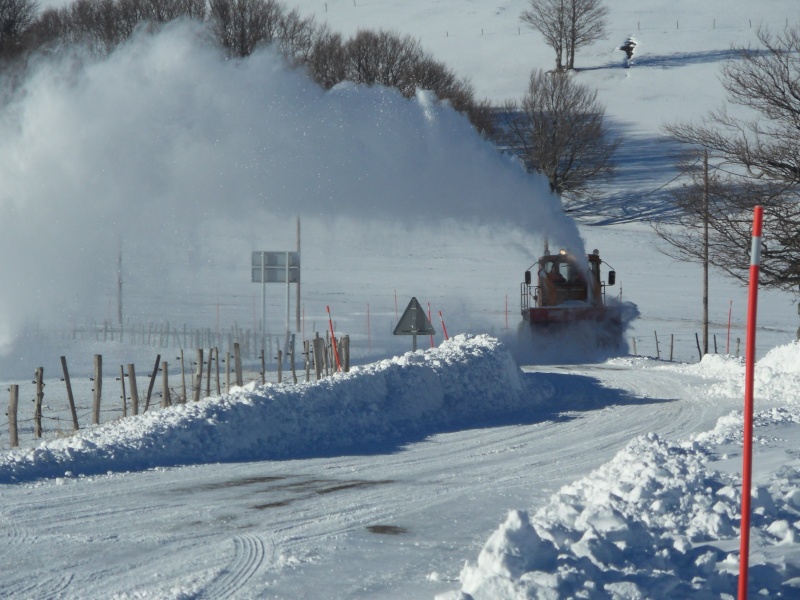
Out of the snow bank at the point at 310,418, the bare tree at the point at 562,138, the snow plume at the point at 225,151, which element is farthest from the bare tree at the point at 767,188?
the bare tree at the point at 562,138

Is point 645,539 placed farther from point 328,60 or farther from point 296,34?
point 296,34

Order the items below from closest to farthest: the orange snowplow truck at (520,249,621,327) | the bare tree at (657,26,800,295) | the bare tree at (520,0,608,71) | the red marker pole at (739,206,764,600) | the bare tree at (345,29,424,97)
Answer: the red marker pole at (739,206,764,600) < the bare tree at (657,26,800,295) < the orange snowplow truck at (520,249,621,327) < the bare tree at (345,29,424,97) < the bare tree at (520,0,608,71)

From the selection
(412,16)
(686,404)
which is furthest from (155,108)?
(412,16)

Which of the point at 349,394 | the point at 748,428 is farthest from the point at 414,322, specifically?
the point at 748,428

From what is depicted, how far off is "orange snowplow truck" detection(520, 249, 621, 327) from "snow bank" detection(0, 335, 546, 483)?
8.45 m

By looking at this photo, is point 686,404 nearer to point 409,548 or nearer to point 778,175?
point 778,175

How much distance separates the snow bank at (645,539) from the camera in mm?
5406

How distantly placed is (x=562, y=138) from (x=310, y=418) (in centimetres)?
5434

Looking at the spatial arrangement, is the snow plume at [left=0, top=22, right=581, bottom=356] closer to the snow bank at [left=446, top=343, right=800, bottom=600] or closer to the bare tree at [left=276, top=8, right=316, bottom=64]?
the snow bank at [left=446, top=343, right=800, bottom=600]

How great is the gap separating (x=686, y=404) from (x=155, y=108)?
14159mm

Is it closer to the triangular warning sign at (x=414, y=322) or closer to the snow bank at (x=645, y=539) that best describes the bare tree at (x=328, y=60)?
the triangular warning sign at (x=414, y=322)

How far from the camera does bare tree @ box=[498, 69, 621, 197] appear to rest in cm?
6216

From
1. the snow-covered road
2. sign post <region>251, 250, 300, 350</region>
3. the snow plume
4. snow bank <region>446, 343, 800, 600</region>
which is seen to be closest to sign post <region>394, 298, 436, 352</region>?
the snow-covered road

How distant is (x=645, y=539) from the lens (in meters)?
6.16
